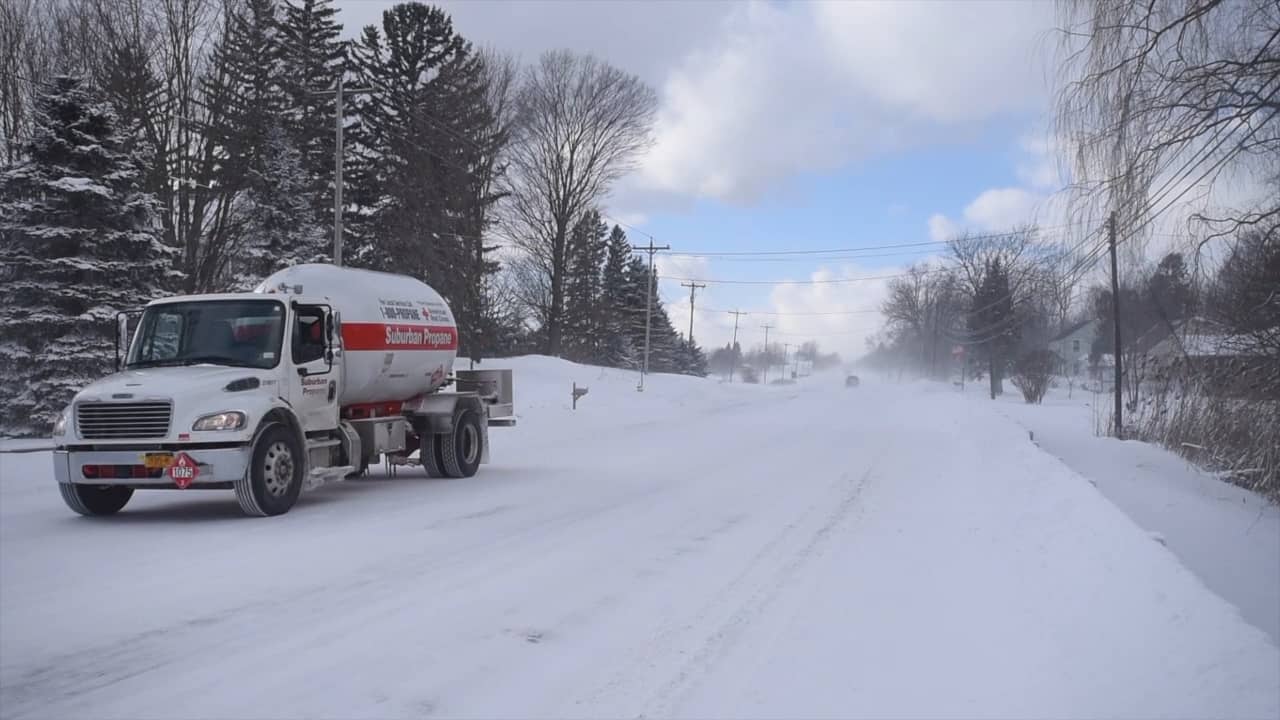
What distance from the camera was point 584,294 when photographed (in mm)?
57188

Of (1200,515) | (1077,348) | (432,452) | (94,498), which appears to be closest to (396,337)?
(432,452)

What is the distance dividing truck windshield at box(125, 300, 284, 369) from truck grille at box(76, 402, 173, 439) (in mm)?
1018

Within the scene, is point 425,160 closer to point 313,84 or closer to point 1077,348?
point 313,84

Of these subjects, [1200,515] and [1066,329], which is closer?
[1200,515]

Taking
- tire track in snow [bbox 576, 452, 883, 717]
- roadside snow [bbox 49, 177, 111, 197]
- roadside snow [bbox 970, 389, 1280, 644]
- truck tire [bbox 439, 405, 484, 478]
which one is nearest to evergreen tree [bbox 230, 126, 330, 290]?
roadside snow [bbox 49, 177, 111, 197]

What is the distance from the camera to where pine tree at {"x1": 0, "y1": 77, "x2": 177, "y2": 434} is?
19000 mm

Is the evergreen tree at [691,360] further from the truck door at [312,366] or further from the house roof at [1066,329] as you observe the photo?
the truck door at [312,366]

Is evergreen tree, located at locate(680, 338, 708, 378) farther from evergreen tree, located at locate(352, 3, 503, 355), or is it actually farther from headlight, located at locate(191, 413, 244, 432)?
headlight, located at locate(191, 413, 244, 432)

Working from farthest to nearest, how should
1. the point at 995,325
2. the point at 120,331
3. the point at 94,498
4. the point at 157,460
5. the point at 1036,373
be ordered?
the point at 995,325 < the point at 1036,373 < the point at 120,331 < the point at 94,498 < the point at 157,460


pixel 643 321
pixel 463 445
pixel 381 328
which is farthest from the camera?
pixel 643 321

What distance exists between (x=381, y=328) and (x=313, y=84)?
94.3ft

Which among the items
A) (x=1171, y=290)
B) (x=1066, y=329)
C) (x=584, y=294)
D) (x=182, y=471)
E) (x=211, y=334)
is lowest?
(x=182, y=471)

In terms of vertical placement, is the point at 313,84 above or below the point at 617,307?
above

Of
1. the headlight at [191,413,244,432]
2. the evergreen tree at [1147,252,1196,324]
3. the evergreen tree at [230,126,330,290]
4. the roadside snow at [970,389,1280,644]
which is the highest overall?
the evergreen tree at [230,126,330,290]
